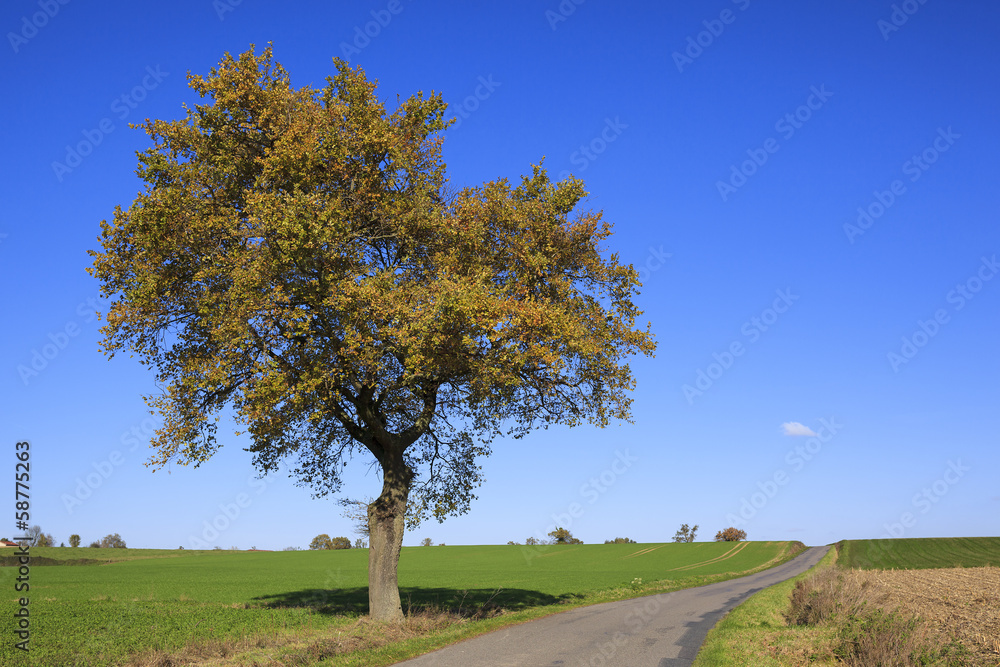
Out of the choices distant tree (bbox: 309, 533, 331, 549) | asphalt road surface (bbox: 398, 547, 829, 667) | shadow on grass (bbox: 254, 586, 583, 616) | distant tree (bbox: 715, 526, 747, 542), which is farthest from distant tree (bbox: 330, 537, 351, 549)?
asphalt road surface (bbox: 398, 547, 829, 667)

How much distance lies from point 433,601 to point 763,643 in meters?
16.8

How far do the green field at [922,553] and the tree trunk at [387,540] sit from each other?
4736cm

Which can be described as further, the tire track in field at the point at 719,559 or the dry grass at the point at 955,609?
the tire track in field at the point at 719,559

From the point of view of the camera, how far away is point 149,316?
18531 mm

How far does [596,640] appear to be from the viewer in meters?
16.4

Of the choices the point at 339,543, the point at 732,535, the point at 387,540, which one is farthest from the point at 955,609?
the point at 339,543

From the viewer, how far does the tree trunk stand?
19.8m

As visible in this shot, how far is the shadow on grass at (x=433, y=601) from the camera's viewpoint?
24.2 m

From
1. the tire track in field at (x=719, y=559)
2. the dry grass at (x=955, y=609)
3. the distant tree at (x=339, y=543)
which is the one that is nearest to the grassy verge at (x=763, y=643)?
the dry grass at (x=955, y=609)

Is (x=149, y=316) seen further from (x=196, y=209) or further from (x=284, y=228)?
(x=284, y=228)

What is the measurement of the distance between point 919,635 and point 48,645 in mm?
20561

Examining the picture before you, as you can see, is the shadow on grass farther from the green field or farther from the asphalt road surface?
the green field

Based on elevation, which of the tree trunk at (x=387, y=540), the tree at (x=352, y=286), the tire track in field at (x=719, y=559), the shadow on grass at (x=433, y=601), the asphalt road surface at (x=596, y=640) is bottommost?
the tire track in field at (x=719, y=559)

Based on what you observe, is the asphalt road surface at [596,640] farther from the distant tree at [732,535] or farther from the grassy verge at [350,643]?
the distant tree at [732,535]
